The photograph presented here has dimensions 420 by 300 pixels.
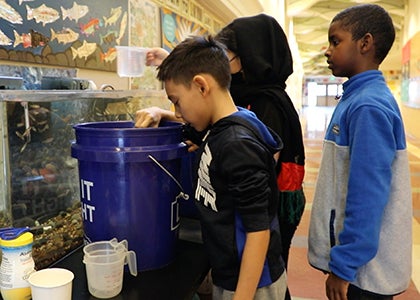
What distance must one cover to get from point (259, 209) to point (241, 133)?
0.61 ft

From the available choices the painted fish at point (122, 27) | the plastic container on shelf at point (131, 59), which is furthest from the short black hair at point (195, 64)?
the painted fish at point (122, 27)

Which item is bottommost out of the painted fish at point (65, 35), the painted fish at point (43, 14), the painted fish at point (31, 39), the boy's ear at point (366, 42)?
the boy's ear at point (366, 42)

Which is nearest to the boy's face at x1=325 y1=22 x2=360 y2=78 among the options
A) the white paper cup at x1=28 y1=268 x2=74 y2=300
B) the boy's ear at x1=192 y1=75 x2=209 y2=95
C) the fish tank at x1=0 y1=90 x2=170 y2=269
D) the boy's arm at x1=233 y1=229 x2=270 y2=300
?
the boy's ear at x1=192 y1=75 x2=209 y2=95

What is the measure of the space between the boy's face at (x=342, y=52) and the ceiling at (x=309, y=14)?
328 centimetres

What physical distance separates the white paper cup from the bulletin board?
1.09m

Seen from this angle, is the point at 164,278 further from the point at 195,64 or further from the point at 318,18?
the point at 318,18

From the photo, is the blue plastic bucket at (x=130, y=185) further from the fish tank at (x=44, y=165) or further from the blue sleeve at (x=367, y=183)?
the blue sleeve at (x=367, y=183)

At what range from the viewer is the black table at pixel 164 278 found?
915 millimetres

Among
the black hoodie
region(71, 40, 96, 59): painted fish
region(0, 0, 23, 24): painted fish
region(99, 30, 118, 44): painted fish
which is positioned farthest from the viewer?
region(99, 30, 118, 44): painted fish

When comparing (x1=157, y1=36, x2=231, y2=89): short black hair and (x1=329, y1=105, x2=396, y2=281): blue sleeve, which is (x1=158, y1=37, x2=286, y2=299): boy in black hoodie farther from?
(x1=329, y1=105, x2=396, y2=281): blue sleeve

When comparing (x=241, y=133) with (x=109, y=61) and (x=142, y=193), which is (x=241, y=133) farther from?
(x=109, y=61)

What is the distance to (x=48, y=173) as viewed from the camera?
1.29 m

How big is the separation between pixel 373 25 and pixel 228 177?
708 millimetres

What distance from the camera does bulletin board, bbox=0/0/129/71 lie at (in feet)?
5.32
